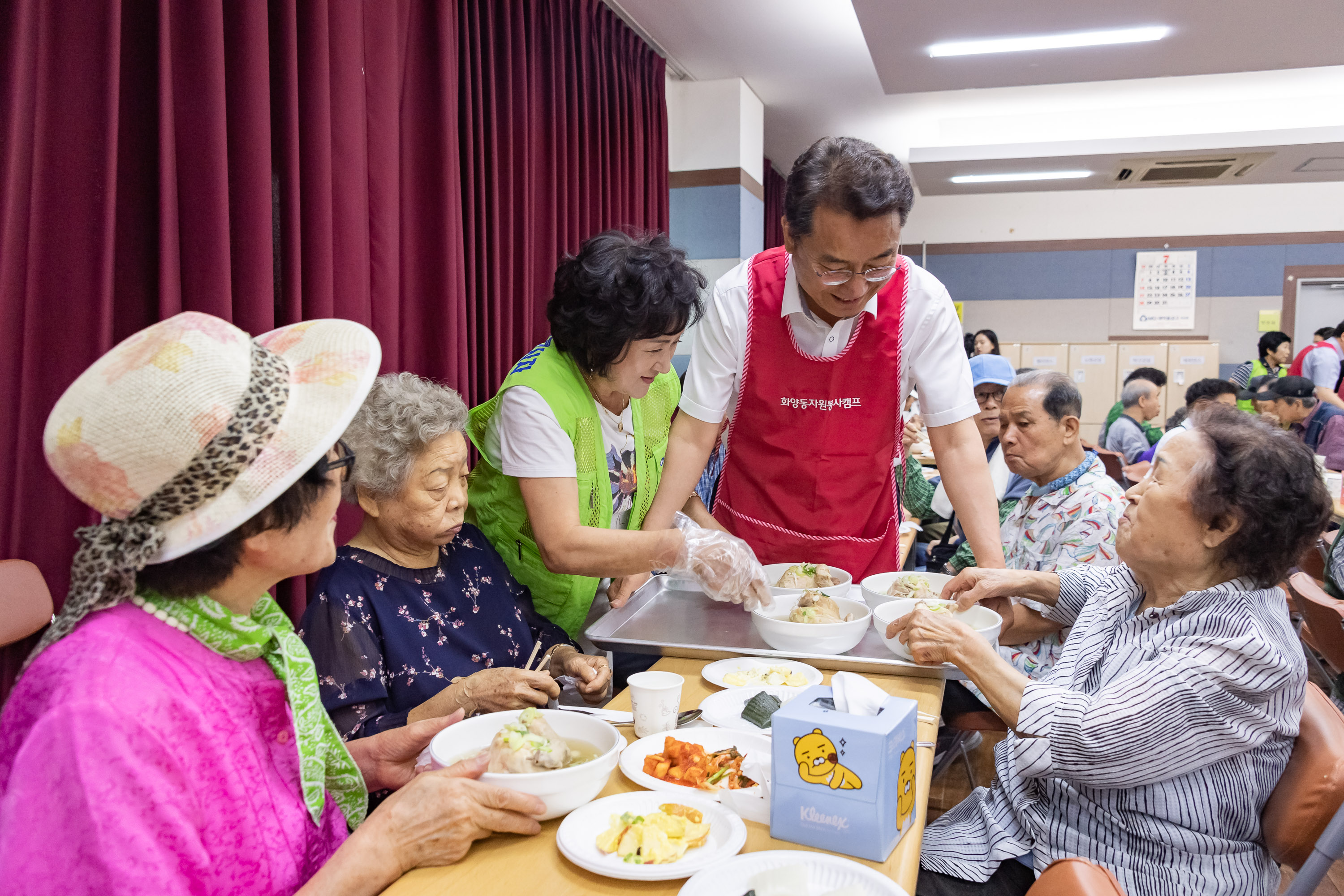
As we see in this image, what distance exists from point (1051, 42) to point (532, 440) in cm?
422

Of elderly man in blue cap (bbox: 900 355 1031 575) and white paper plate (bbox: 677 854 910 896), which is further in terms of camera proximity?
elderly man in blue cap (bbox: 900 355 1031 575)

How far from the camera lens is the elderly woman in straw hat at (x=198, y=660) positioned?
2.85 feet

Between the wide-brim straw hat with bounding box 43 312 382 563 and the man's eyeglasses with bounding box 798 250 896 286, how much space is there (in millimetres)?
1205

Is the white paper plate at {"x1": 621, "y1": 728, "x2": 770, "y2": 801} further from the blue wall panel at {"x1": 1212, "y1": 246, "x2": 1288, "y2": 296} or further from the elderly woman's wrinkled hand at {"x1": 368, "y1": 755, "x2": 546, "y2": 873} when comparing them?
the blue wall panel at {"x1": 1212, "y1": 246, "x2": 1288, "y2": 296}

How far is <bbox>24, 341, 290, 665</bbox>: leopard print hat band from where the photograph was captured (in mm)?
943

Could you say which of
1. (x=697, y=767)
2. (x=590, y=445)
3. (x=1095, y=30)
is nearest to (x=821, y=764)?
(x=697, y=767)

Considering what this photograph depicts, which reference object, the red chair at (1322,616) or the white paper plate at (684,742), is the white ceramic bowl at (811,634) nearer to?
the white paper plate at (684,742)

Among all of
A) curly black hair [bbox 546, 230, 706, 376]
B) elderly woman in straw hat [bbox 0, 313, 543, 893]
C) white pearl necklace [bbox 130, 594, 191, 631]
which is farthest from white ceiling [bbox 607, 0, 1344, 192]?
white pearl necklace [bbox 130, 594, 191, 631]

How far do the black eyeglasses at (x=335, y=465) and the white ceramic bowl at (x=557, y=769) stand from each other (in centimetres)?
42

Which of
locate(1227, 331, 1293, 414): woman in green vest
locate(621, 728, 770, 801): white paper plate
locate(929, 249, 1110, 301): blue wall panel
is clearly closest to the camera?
locate(621, 728, 770, 801): white paper plate

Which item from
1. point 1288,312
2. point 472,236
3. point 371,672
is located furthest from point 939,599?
point 1288,312

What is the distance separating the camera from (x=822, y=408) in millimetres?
2309

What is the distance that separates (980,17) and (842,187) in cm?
314

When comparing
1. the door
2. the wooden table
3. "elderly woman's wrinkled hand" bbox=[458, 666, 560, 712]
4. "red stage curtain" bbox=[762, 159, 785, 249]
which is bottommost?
the wooden table
